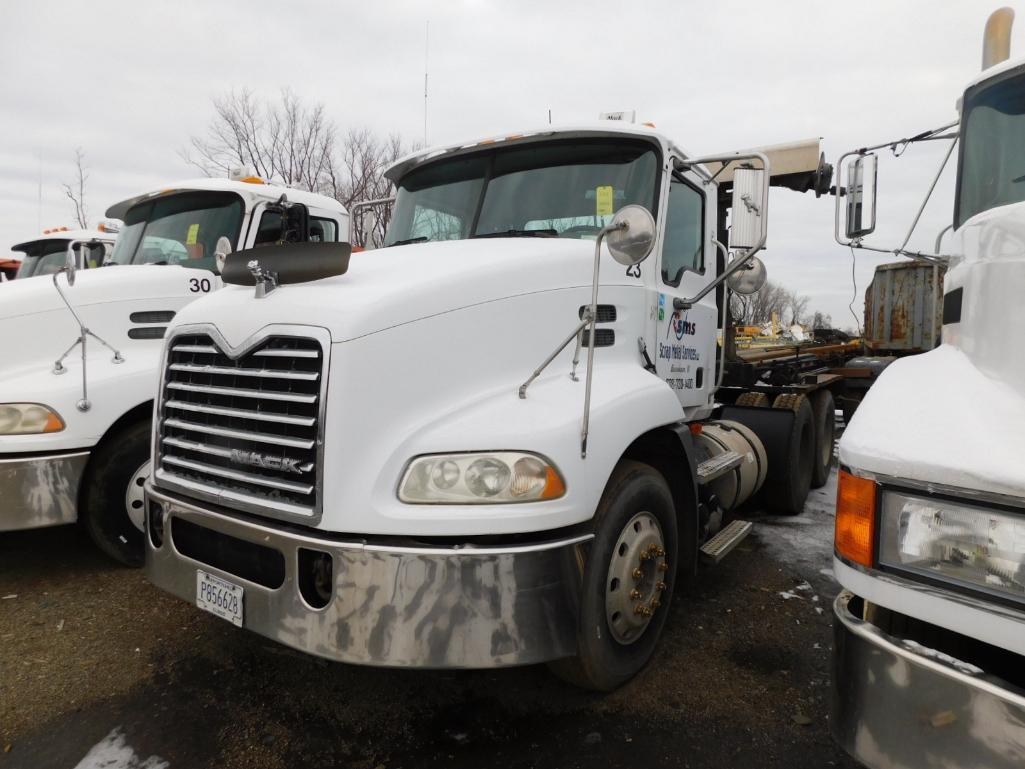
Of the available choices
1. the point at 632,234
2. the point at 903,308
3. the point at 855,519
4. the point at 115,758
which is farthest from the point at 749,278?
the point at 903,308

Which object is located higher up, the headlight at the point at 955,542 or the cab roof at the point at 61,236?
the cab roof at the point at 61,236

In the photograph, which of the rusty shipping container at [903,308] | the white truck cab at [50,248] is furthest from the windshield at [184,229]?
the rusty shipping container at [903,308]

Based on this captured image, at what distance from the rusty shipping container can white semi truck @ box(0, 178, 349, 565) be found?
31.2 feet

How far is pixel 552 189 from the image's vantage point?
3668 mm

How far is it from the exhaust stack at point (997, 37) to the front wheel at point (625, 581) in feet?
8.76

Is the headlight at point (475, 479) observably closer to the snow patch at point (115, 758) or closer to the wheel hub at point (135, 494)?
the snow patch at point (115, 758)

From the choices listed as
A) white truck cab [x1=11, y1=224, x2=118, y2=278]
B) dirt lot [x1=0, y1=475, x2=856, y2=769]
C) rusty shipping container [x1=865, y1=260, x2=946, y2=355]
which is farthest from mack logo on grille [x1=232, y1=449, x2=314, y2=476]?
rusty shipping container [x1=865, y1=260, x2=946, y2=355]

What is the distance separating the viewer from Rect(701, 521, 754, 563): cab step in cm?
371

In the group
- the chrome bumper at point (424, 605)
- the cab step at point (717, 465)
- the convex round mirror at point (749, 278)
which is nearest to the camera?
the chrome bumper at point (424, 605)

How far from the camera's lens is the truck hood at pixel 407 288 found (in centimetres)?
241

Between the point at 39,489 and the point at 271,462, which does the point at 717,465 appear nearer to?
the point at 271,462

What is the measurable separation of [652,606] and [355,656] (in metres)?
1.48

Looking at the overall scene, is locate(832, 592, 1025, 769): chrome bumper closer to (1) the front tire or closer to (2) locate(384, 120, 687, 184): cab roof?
(2) locate(384, 120, 687, 184): cab roof

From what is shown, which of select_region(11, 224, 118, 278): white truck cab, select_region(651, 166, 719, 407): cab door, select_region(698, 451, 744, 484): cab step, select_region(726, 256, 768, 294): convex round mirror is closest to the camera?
select_region(651, 166, 719, 407): cab door
